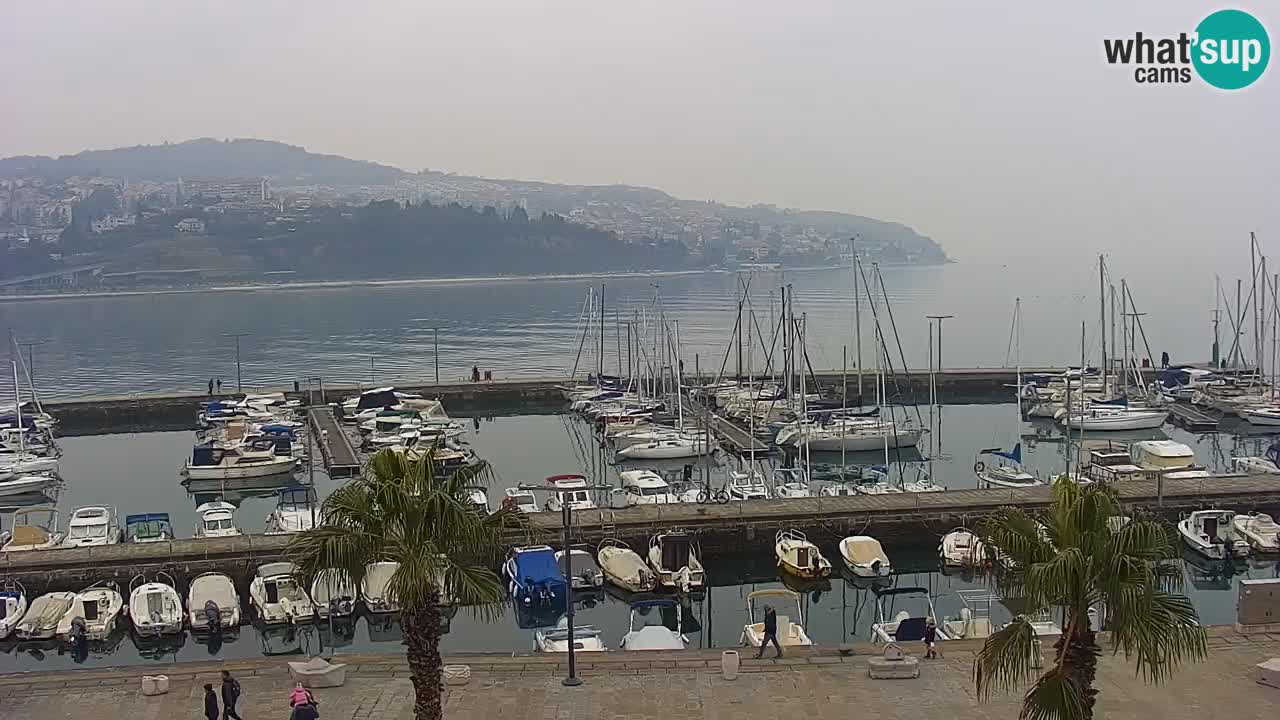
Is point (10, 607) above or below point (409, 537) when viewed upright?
below

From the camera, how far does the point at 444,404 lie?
59719 millimetres

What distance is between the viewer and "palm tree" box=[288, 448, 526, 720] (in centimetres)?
930

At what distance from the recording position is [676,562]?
2530 cm

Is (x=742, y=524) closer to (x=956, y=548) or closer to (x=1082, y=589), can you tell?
(x=956, y=548)

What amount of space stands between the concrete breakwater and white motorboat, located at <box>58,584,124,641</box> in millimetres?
34514

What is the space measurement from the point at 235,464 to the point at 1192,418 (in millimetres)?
43853

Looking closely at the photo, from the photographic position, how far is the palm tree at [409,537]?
30.5 feet

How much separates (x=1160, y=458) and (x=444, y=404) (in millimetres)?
37841

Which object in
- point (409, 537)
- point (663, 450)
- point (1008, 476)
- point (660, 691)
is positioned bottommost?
point (663, 450)

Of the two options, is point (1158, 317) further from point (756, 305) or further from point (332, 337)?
point (332, 337)

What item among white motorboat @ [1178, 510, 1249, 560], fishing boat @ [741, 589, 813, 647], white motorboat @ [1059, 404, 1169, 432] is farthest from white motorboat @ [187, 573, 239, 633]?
white motorboat @ [1059, 404, 1169, 432]

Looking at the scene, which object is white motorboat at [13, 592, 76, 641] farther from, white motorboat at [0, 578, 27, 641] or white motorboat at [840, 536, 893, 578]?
white motorboat at [840, 536, 893, 578]

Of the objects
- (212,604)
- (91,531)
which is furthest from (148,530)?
(212,604)

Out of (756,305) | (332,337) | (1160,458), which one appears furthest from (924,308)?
(1160,458)
